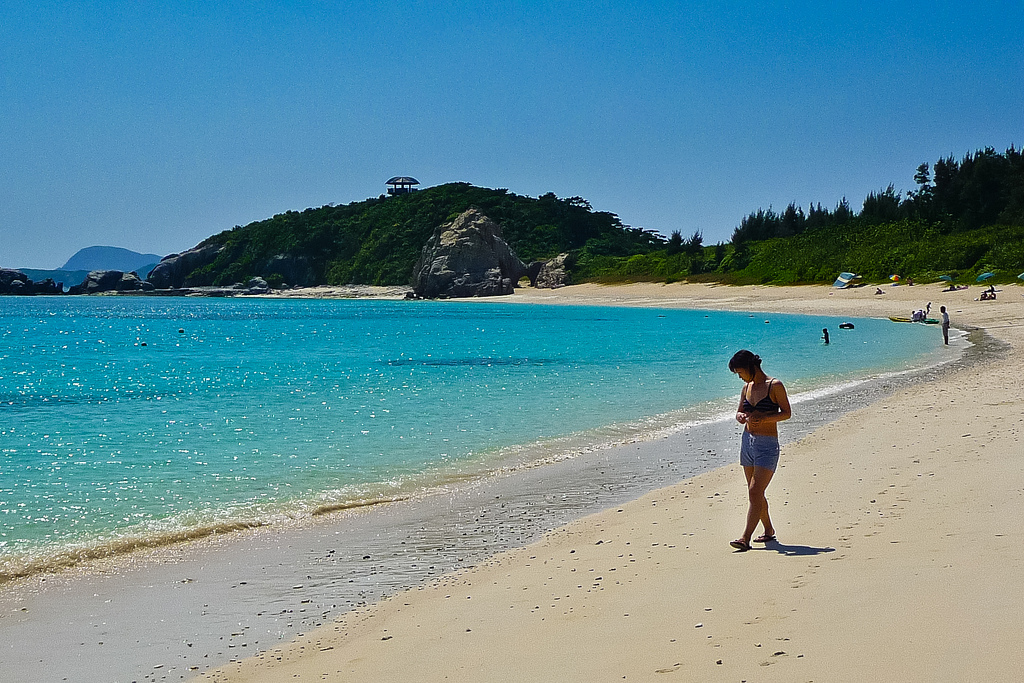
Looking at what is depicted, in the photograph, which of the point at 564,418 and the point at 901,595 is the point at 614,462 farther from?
the point at 901,595

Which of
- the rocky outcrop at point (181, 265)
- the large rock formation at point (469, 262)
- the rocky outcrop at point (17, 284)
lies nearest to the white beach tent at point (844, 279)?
the large rock formation at point (469, 262)

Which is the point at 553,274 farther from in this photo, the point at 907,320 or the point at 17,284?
the point at 17,284

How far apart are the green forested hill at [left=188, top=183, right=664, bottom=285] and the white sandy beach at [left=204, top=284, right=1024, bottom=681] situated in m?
125

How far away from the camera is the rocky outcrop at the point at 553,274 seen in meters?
118

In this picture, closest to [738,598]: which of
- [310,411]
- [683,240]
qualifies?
[310,411]

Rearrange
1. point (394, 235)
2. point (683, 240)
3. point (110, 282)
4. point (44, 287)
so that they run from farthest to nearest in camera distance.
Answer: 1. point (44, 287)
2. point (110, 282)
3. point (394, 235)
4. point (683, 240)

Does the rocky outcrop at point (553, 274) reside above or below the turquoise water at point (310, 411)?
above

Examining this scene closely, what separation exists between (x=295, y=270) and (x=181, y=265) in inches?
1110

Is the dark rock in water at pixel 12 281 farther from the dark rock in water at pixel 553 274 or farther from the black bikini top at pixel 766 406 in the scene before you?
the black bikini top at pixel 766 406

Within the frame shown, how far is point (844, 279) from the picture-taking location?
72.4m

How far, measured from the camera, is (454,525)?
9.61 meters

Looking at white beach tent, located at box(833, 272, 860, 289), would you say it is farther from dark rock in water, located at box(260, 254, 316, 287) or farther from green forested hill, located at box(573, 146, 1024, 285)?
dark rock in water, located at box(260, 254, 316, 287)

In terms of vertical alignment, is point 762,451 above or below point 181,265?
below

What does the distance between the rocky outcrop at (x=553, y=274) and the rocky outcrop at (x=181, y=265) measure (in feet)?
236
